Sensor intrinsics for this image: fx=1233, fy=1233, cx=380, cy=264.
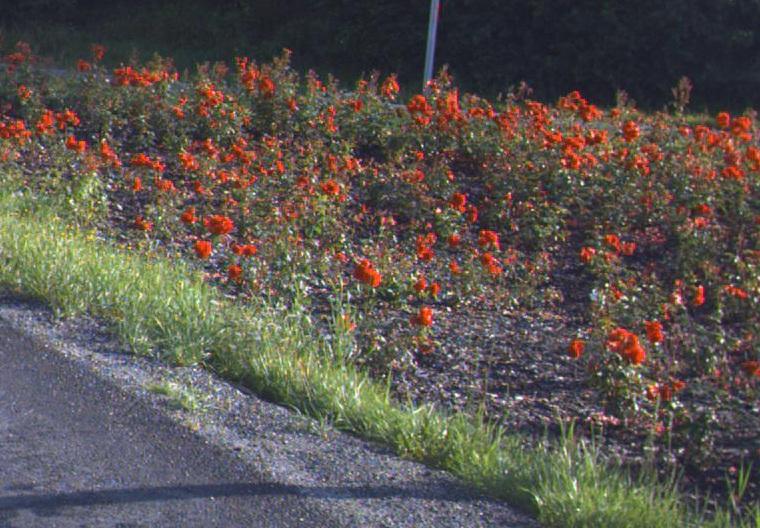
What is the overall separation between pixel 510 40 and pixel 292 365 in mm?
15442

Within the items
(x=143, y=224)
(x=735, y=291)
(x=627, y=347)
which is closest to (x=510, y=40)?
(x=143, y=224)

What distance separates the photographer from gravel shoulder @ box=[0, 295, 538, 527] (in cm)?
443

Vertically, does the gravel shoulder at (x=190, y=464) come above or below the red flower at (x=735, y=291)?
below

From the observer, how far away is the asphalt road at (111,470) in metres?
4.39

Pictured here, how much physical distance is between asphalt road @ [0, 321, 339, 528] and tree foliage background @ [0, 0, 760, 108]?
15.1m

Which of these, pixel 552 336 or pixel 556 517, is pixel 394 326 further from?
pixel 556 517

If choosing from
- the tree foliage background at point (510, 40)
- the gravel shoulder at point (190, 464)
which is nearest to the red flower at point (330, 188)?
the gravel shoulder at point (190, 464)

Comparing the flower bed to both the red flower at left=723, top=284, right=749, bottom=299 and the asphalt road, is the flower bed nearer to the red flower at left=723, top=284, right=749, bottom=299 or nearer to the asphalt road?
the red flower at left=723, top=284, right=749, bottom=299

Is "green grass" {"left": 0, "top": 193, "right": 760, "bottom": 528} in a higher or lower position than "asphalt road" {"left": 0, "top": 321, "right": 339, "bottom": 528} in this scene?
higher

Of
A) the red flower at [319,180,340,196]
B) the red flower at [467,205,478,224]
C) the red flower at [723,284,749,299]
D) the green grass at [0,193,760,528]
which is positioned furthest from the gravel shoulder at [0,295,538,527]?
the red flower at [467,205,478,224]

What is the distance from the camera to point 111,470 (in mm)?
4754

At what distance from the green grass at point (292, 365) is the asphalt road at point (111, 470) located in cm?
44

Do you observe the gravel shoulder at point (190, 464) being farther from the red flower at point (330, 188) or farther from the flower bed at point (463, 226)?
the red flower at point (330, 188)

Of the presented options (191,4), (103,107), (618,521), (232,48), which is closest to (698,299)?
(618,521)
